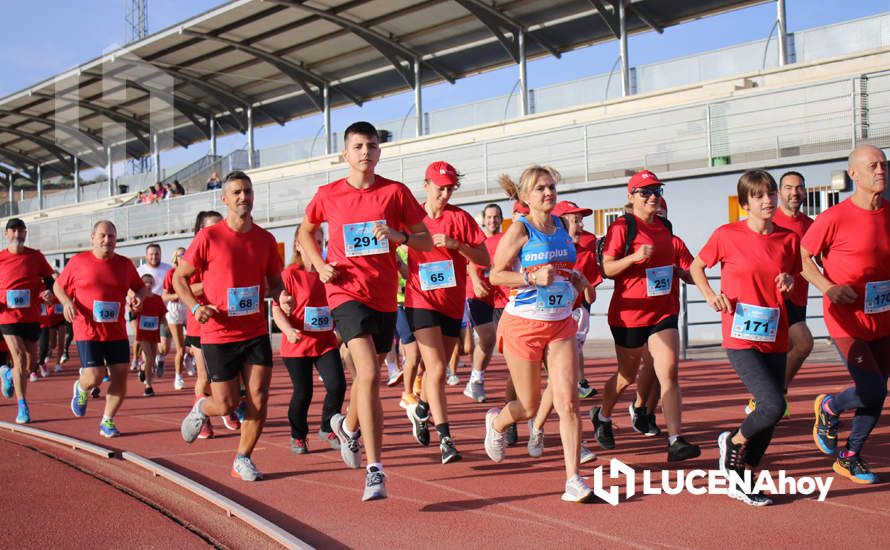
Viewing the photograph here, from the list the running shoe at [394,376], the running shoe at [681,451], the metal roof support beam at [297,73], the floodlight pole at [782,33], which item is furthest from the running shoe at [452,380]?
the metal roof support beam at [297,73]

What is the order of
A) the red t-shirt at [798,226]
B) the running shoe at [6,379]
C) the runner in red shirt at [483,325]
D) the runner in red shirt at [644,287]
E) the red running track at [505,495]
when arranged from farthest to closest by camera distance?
1. the running shoe at [6,379]
2. the runner in red shirt at [483,325]
3. the red t-shirt at [798,226]
4. the runner in red shirt at [644,287]
5. the red running track at [505,495]

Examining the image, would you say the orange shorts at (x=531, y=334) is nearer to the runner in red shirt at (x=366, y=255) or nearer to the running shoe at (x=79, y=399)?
the runner in red shirt at (x=366, y=255)

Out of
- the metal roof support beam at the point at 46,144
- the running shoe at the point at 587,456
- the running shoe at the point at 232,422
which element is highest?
the metal roof support beam at the point at 46,144

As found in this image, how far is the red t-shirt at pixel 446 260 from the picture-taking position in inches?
293

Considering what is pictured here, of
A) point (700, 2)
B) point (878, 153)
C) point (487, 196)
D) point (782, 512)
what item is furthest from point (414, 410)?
point (700, 2)

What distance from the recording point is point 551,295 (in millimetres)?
5703

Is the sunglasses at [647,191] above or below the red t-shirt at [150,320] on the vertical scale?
above

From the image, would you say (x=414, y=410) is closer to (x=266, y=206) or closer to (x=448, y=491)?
(x=448, y=491)

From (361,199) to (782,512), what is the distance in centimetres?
318

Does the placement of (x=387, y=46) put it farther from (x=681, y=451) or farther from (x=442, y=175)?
(x=681, y=451)

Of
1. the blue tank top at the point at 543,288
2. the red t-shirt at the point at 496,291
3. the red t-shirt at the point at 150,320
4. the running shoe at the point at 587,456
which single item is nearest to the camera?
the blue tank top at the point at 543,288

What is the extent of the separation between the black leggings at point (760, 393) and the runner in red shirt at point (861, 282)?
0.52 metres

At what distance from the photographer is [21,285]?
35.1ft

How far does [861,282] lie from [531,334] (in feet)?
6.99
